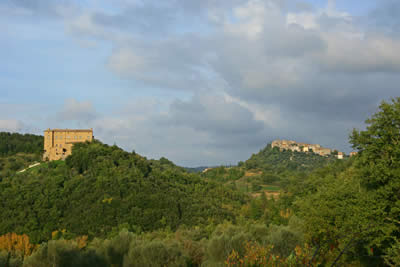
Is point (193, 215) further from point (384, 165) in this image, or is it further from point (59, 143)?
point (384, 165)

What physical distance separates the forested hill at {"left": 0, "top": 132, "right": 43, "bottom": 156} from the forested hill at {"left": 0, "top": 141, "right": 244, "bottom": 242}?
2824 cm

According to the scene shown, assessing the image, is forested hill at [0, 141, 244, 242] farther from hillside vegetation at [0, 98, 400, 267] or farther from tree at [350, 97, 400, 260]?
tree at [350, 97, 400, 260]

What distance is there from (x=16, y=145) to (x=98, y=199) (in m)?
61.9

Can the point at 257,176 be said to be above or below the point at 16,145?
below

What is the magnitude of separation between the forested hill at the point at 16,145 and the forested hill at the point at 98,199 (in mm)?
28240

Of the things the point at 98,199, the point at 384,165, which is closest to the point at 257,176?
the point at 98,199

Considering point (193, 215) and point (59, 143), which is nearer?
point (193, 215)

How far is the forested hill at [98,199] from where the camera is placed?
67.8 metres

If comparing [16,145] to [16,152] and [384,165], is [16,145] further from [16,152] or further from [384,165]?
[384,165]

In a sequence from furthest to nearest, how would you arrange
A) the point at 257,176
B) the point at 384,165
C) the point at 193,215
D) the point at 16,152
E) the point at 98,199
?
the point at 257,176
the point at 16,152
the point at 193,215
the point at 98,199
the point at 384,165

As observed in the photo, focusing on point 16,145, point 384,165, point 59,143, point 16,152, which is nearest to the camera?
point 384,165

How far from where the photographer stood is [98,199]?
7506cm

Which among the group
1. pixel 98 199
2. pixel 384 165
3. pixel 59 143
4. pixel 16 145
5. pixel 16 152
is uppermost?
pixel 16 145

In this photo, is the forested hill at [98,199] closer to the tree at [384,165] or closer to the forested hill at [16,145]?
the forested hill at [16,145]
